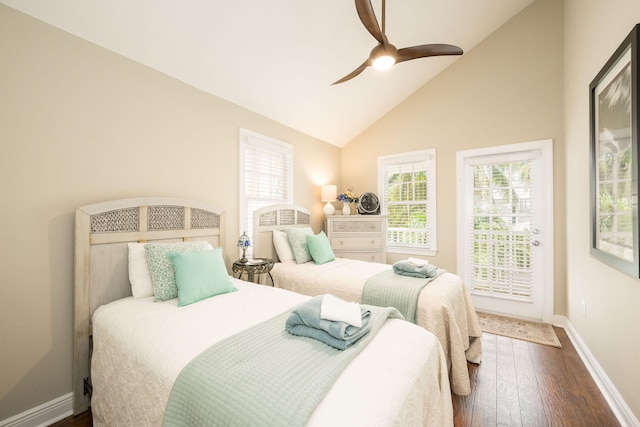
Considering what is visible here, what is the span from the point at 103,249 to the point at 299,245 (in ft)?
5.89

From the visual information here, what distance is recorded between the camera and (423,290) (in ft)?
6.93

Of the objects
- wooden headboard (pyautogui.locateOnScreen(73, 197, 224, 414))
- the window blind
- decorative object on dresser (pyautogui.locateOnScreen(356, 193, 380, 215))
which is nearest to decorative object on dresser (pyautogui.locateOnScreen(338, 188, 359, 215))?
decorative object on dresser (pyautogui.locateOnScreen(356, 193, 380, 215))

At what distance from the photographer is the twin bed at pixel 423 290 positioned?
6.32 ft

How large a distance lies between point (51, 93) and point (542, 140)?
15.0 feet

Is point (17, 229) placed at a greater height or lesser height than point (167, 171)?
lesser

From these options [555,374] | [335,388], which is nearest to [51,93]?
[335,388]

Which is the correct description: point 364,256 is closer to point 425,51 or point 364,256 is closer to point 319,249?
point 319,249

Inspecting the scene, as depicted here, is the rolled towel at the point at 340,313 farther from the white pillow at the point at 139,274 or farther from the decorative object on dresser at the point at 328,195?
the decorative object on dresser at the point at 328,195

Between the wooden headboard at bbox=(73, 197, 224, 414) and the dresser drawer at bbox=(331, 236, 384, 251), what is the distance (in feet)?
7.29

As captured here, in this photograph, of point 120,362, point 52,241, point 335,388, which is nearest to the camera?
point 335,388

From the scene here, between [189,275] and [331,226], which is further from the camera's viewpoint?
[331,226]

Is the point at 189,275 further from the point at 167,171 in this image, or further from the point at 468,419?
the point at 468,419

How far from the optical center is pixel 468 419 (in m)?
1.73

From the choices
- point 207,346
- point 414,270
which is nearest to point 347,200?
point 414,270
